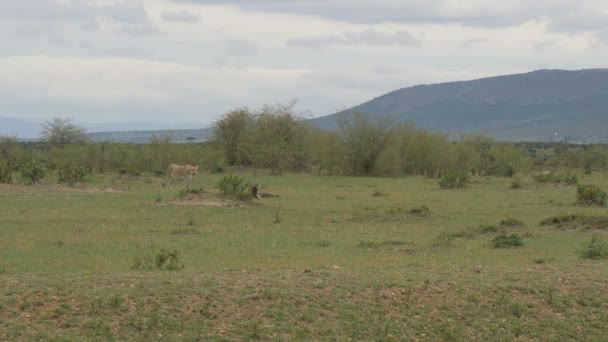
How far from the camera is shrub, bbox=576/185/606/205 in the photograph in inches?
1139

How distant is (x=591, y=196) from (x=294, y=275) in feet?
66.9

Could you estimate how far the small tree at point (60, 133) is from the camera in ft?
234

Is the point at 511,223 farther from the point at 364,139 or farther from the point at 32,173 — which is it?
the point at 364,139

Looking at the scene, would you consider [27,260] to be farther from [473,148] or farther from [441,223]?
[473,148]

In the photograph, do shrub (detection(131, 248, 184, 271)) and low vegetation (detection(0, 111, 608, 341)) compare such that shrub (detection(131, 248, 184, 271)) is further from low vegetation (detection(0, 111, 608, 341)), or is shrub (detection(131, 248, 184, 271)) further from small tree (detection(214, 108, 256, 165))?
small tree (detection(214, 108, 256, 165))

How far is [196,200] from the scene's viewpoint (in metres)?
29.1

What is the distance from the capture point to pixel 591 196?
95.7ft

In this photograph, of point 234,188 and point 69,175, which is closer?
point 234,188

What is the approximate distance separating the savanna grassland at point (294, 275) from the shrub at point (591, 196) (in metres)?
1.78

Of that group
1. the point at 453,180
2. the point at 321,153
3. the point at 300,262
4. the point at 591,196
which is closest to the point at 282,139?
the point at 321,153

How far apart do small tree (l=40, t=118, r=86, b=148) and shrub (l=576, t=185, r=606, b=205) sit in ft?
172

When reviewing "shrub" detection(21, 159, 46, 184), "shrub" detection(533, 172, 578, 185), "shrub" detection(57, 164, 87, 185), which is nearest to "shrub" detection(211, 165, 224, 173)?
"shrub" detection(57, 164, 87, 185)

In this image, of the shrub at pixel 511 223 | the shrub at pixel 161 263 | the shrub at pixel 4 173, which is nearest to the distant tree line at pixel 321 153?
the shrub at pixel 4 173

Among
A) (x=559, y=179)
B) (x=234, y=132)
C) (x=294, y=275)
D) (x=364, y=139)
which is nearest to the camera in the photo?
(x=294, y=275)
